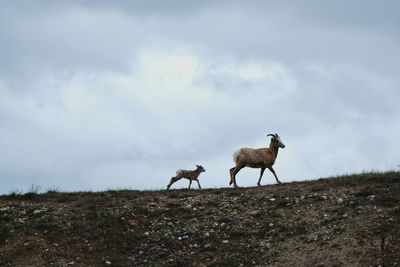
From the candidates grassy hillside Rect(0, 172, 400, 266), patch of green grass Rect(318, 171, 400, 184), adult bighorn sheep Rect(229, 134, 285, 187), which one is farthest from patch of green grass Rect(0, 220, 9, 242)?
patch of green grass Rect(318, 171, 400, 184)

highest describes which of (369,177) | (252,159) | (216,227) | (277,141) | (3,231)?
(277,141)

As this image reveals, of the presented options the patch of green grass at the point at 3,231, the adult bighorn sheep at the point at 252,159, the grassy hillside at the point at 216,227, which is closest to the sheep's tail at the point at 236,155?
the adult bighorn sheep at the point at 252,159

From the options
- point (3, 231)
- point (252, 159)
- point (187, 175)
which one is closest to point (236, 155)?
point (252, 159)

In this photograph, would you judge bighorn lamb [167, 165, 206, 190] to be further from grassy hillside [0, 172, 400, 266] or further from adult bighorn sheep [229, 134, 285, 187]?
grassy hillside [0, 172, 400, 266]

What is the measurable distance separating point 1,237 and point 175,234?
576 cm

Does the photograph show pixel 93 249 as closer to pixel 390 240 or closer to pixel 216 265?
pixel 216 265

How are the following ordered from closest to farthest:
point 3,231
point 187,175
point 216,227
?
point 3,231
point 216,227
point 187,175

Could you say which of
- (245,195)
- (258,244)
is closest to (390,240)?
(258,244)

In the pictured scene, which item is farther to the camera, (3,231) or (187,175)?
(187,175)

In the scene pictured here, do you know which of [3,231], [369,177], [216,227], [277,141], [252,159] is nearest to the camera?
[3,231]

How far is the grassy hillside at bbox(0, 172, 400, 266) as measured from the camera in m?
22.4

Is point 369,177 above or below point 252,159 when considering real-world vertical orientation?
below

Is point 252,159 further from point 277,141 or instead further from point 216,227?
point 216,227

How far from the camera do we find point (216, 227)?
24.7m
